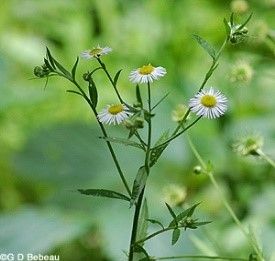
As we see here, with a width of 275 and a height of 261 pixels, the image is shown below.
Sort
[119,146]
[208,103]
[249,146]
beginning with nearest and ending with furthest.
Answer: [208,103], [249,146], [119,146]

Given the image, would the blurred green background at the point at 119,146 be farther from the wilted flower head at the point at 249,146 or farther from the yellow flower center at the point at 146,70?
the yellow flower center at the point at 146,70

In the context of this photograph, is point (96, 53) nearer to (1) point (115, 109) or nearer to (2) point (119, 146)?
(1) point (115, 109)

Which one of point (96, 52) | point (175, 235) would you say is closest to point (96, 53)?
point (96, 52)

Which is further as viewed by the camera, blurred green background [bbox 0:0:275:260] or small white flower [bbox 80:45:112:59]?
blurred green background [bbox 0:0:275:260]

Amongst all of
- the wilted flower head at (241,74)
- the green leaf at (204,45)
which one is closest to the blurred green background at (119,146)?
the wilted flower head at (241,74)

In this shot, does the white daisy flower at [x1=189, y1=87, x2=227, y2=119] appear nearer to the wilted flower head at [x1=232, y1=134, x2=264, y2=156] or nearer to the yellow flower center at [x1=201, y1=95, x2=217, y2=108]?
the yellow flower center at [x1=201, y1=95, x2=217, y2=108]

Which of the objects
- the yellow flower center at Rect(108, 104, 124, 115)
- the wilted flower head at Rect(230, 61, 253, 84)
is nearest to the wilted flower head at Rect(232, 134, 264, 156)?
the wilted flower head at Rect(230, 61, 253, 84)

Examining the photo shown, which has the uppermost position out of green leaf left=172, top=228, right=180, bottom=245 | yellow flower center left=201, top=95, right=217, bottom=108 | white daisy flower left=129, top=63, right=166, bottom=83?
white daisy flower left=129, top=63, right=166, bottom=83
